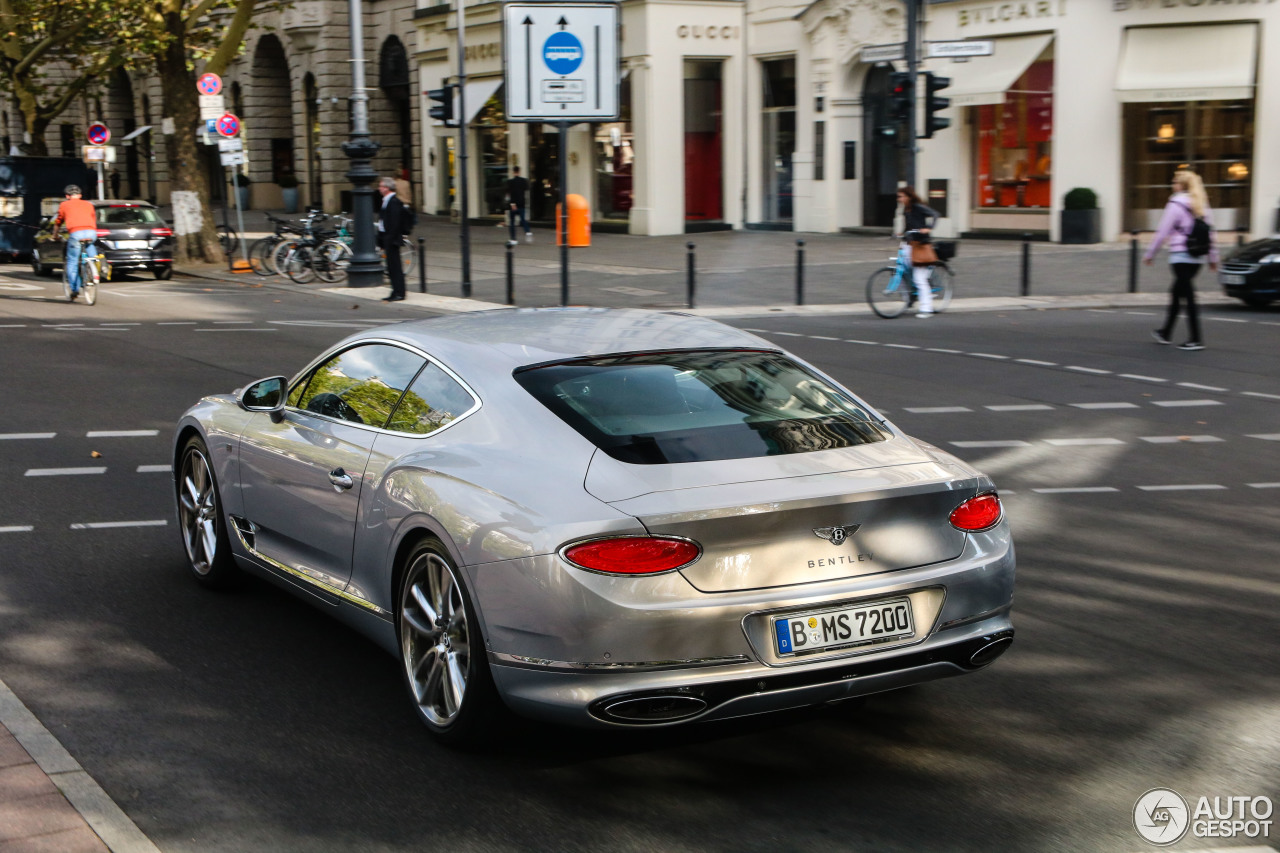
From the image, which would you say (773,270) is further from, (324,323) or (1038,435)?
(1038,435)

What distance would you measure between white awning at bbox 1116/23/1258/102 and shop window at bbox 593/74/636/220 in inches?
498

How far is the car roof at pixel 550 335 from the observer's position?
16.7ft

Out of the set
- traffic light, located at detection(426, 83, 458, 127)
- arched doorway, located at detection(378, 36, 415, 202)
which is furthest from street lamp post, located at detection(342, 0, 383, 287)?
arched doorway, located at detection(378, 36, 415, 202)

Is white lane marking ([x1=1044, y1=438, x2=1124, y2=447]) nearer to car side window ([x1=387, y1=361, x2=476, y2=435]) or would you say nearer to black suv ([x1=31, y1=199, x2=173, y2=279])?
car side window ([x1=387, y1=361, x2=476, y2=435])

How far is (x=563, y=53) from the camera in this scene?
18.5 meters

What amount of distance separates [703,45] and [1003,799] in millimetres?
34333

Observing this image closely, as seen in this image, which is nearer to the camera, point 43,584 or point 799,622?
point 799,622

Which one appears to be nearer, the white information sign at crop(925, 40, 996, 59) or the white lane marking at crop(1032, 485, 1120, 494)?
the white lane marking at crop(1032, 485, 1120, 494)

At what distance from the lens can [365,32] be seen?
160 ft

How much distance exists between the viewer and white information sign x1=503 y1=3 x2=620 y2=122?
18375 mm

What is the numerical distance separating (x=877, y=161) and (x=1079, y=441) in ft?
83.1

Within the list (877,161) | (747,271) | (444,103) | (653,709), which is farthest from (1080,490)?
(877,161)

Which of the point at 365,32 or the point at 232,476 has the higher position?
the point at 365,32

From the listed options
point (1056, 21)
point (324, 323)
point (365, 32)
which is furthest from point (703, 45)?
point (324, 323)
